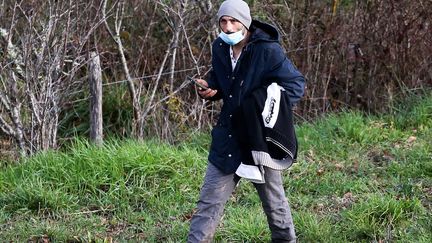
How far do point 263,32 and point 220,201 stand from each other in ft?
3.72

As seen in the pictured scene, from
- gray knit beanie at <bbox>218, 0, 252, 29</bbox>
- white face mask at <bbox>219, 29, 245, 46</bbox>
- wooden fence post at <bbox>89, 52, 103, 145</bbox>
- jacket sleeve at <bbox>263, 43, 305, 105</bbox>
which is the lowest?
wooden fence post at <bbox>89, 52, 103, 145</bbox>

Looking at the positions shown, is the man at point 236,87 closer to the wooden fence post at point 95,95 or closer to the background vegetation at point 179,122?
the background vegetation at point 179,122

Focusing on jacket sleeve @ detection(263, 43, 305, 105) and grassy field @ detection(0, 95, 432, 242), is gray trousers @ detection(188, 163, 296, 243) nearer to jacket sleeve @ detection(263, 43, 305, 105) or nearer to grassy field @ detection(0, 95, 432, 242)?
jacket sleeve @ detection(263, 43, 305, 105)

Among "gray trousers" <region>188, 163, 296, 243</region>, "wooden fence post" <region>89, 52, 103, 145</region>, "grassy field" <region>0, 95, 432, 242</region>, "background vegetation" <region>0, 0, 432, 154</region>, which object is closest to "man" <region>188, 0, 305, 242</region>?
"gray trousers" <region>188, 163, 296, 243</region>

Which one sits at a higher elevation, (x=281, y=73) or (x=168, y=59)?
(x=281, y=73)

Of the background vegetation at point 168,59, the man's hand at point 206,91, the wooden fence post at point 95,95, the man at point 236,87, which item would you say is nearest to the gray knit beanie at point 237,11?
the man at point 236,87

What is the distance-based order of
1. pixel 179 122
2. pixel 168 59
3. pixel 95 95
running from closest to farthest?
pixel 95 95
pixel 179 122
pixel 168 59

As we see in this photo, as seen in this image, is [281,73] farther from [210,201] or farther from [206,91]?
[210,201]

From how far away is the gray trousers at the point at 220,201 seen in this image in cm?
539

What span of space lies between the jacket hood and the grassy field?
5.42 feet

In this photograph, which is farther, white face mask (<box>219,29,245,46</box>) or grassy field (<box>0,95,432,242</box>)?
grassy field (<box>0,95,432,242</box>)

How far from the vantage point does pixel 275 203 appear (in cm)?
546

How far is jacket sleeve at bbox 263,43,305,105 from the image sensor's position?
521cm

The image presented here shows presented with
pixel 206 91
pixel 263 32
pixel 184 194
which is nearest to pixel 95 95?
pixel 184 194
